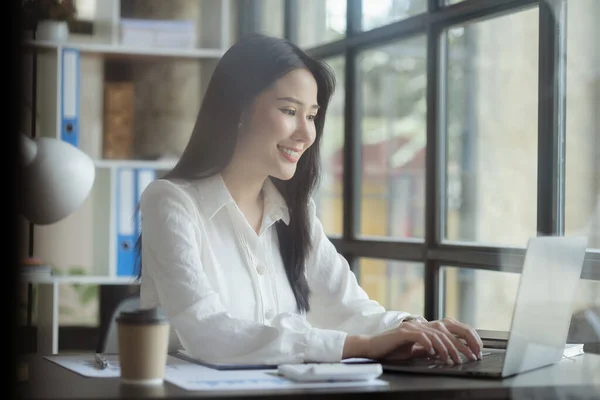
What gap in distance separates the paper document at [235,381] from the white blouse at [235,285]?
0.28 ft

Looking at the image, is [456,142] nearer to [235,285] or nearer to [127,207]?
[127,207]

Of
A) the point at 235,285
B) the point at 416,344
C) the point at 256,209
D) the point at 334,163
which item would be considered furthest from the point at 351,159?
the point at 416,344

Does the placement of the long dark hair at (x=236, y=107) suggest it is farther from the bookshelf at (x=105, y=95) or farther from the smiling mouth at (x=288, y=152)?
the bookshelf at (x=105, y=95)

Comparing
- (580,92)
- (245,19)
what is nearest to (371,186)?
(245,19)

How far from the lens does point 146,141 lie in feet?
9.18

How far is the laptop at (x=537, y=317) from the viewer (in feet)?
3.69

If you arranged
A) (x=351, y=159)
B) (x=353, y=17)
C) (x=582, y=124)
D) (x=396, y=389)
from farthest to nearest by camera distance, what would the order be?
1. (x=351, y=159)
2. (x=353, y=17)
3. (x=582, y=124)
4. (x=396, y=389)

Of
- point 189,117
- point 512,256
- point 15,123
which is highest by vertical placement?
point 189,117

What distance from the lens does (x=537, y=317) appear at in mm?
1190

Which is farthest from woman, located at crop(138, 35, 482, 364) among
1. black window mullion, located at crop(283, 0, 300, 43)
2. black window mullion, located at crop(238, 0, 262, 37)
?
black window mullion, located at crop(283, 0, 300, 43)

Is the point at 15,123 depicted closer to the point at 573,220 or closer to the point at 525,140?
the point at 573,220

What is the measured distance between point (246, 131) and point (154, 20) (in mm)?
1307

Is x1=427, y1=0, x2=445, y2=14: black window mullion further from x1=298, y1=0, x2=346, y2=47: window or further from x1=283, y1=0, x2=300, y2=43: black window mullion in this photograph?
x1=283, y1=0, x2=300, y2=43: black window mullion

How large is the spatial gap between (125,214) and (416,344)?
1655 millimetres
